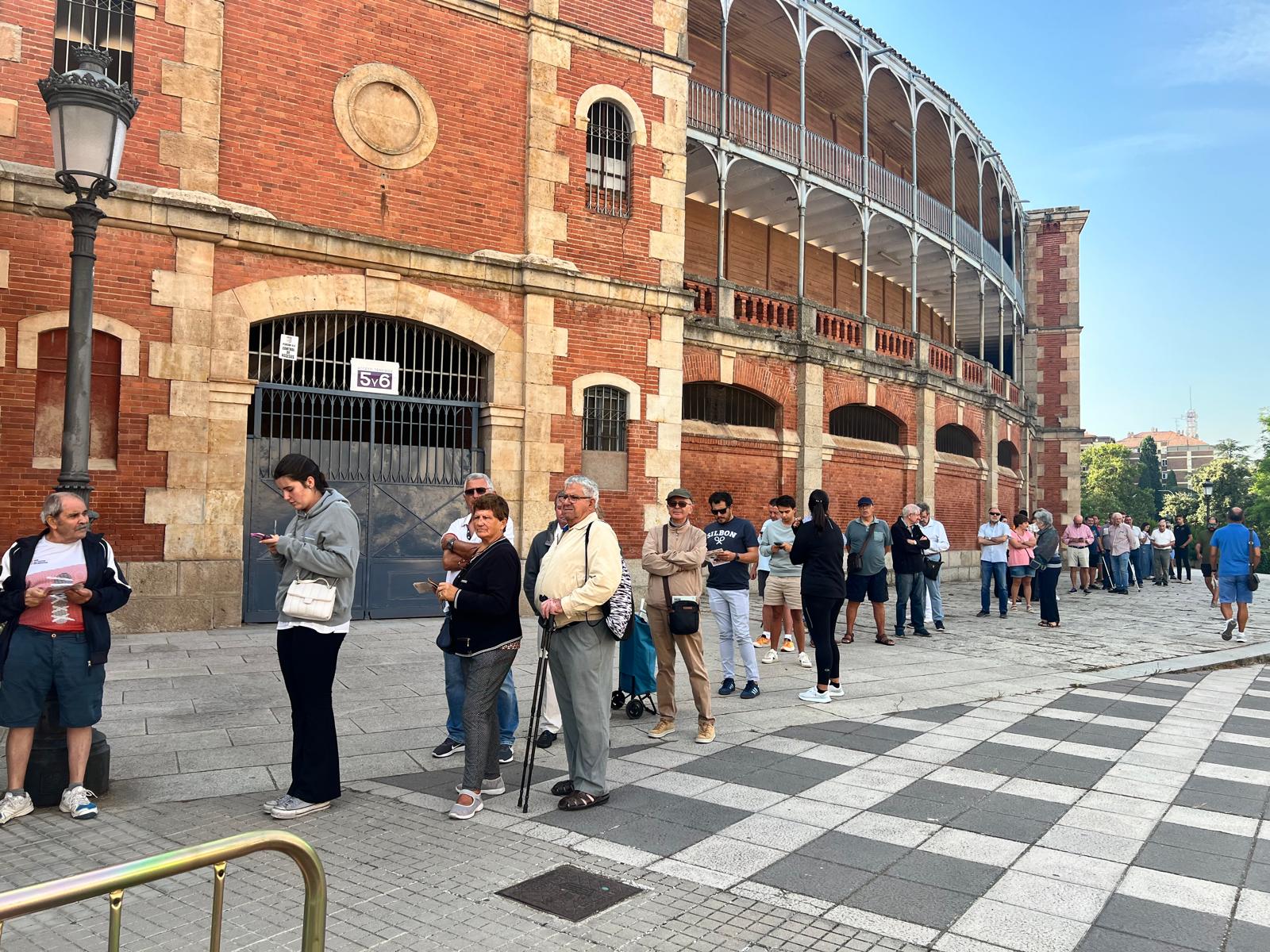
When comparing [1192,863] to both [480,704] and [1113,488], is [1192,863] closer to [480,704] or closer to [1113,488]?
[480,704]

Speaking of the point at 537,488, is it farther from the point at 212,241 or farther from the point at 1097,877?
the point at 1097,877

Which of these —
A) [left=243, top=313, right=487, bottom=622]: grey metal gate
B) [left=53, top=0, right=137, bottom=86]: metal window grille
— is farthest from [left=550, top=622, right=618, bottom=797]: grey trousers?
[left=53, top=0, right=137, bottom=86]: metal window grille

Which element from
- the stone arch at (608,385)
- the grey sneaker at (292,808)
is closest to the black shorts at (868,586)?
the stone arch at (608,385)

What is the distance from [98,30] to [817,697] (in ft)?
34.7

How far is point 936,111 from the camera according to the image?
Answer: 857 inches

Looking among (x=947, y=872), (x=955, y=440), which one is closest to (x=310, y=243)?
(x=947, y=872)

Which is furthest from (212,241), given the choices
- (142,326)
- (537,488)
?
(537,488)

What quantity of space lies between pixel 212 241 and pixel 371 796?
7912mm

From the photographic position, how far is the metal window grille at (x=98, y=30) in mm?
9914

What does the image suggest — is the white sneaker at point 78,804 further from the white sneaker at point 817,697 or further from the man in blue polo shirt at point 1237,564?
the man in blue polo shirt at point 1237,564

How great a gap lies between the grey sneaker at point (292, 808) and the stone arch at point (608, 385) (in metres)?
8.89

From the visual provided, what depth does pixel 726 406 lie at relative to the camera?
17016 millimetres

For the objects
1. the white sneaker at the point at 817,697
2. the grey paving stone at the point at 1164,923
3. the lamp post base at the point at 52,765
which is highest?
the lamp post base at the point at 52,765

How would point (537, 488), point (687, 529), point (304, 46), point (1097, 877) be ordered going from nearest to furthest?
1. point (1097, 877)
2. point (687, 529)
3. point (304, 46)
4. point (537, 488)
